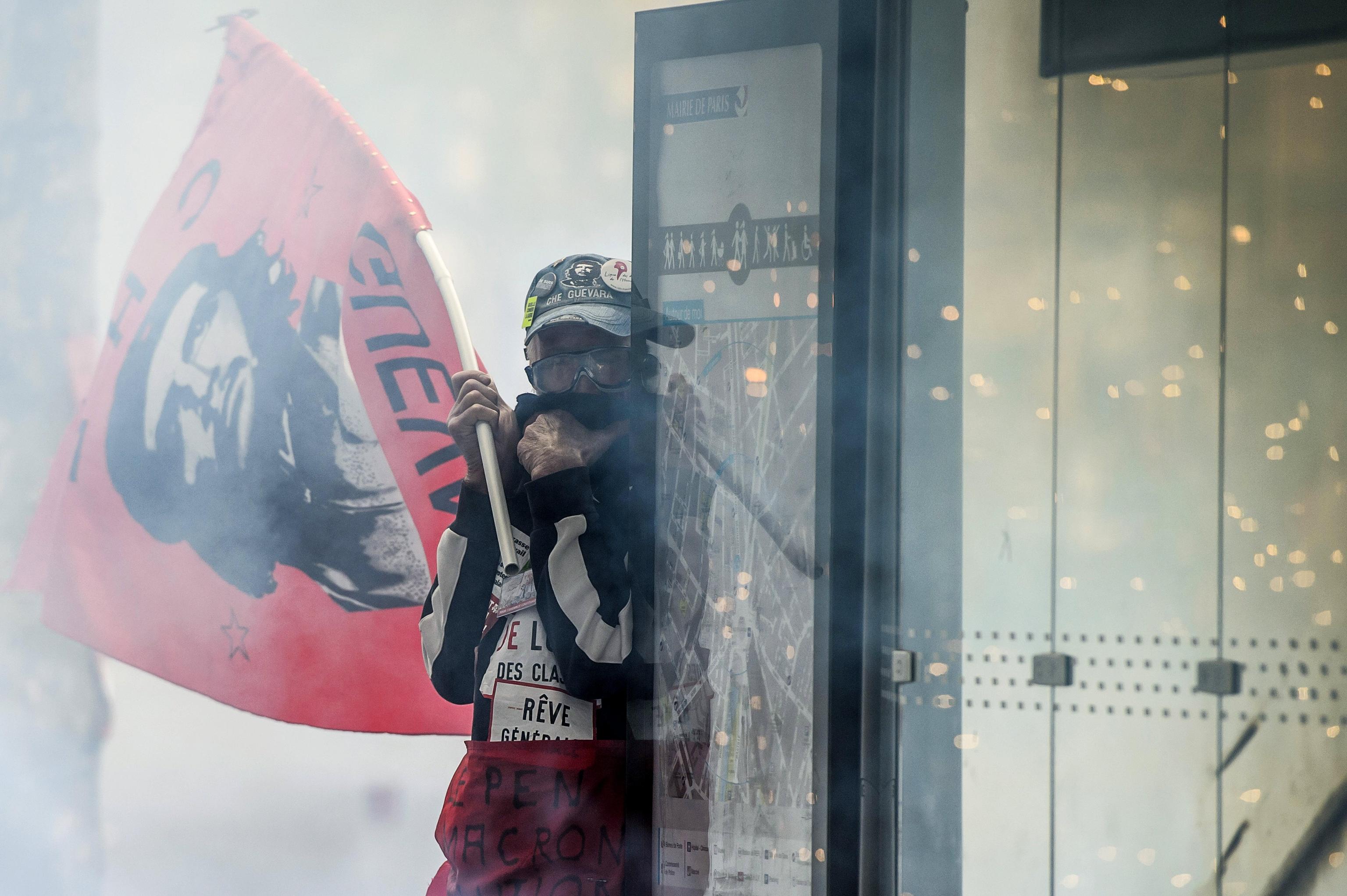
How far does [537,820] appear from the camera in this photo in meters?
1.17

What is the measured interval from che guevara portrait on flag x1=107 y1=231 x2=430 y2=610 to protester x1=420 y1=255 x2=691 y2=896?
1.46 ft

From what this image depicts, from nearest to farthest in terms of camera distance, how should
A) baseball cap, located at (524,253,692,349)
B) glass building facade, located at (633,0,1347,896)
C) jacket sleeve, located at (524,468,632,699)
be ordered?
glass building facade, located at (633,0,1347,896)
jacket sleeve, located at (524,468,632,699)
baseball cap, located at (524,253,692,349)

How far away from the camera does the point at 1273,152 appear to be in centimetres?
93

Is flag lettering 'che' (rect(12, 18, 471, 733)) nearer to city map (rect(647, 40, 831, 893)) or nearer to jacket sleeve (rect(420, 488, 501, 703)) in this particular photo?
jacket sleeve (rect(420, 488, 501, 703))

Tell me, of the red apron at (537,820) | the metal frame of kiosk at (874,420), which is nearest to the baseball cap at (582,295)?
the metal frame of kiosk at (874,420)

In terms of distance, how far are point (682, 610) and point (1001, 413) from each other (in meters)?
0.40

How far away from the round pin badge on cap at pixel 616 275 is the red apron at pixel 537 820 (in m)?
0.58

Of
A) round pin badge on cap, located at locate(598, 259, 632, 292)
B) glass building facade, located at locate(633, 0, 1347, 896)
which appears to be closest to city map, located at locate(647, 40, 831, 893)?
glass building facade, located at locate(633, 0, 1347, 896)

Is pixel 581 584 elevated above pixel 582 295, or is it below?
below

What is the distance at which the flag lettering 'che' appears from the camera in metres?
1.67

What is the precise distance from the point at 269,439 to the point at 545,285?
0.74m

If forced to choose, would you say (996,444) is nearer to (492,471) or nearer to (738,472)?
(738,472)

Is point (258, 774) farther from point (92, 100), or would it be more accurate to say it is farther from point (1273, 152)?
point (1273, 152)

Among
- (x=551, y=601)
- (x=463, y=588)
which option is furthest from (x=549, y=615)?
(x=463, y=588)
